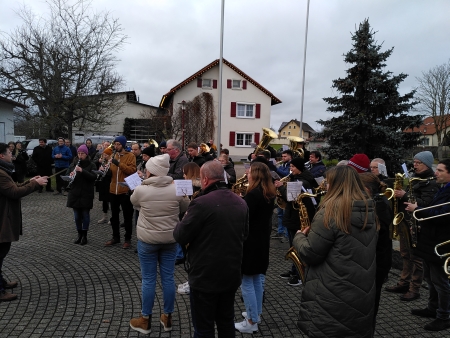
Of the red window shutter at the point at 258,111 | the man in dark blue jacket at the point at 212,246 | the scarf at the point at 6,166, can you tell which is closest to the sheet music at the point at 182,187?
the man in dark blue jacket at the point at 212,246

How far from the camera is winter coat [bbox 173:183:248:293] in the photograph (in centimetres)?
282

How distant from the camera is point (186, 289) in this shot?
4.90 meters

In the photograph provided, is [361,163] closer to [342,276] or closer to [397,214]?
[397,214]

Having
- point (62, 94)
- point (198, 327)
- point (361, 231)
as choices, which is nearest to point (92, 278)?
point (198, 327)

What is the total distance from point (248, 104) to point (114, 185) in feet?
99.8

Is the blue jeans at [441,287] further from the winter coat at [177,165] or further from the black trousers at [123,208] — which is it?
the black trousers at [123,208]

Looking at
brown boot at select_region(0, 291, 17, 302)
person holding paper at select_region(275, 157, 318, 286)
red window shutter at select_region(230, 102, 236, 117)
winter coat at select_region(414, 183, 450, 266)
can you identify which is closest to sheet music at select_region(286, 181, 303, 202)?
person holding paper at select_region(275, 157, 318, 286)

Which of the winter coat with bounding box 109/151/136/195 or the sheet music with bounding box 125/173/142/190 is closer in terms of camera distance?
the sheet music with bounding box 125/173/142/190

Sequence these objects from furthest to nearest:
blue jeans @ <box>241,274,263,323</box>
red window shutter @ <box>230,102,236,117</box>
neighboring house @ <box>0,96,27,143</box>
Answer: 1. red window shutter @ <box>230,102,236,117</box>
2. neighboring house @ <box>0,96,27,143</box>
3. blue jeans @ <box>241,274,263,323</box>

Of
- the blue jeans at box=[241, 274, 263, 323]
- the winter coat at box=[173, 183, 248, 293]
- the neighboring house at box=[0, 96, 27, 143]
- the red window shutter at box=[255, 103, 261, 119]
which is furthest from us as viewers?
the red window shutter at box=[255, 103, 261, 119]

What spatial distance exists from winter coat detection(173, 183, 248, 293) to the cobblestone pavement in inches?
52.5

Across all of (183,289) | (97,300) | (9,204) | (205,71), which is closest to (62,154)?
(9,204)

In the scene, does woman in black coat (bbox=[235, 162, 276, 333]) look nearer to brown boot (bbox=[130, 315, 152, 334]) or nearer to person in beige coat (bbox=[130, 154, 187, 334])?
person in beige coat (bbox=[130, 154, 187, 334])

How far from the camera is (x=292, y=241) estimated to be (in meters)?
3.96
